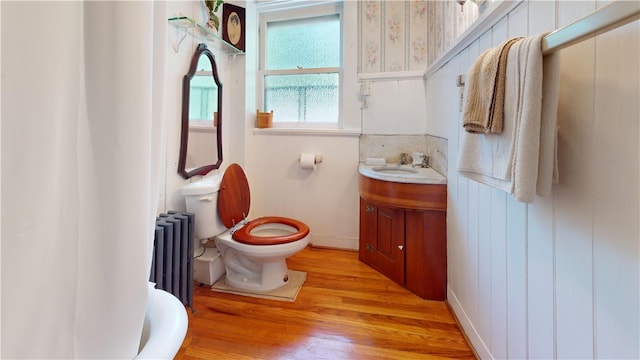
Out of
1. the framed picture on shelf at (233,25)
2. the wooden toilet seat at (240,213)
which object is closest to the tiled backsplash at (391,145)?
the wooden toilet seat at (240,213)

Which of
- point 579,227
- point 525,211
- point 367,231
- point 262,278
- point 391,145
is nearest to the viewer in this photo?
point 579,227

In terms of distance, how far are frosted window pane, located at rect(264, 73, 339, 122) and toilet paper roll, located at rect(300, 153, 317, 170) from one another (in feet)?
1.38

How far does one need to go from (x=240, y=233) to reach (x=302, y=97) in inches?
59.4

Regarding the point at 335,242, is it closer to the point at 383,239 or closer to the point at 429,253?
the point at 383,239

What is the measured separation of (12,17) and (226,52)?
2120 mm

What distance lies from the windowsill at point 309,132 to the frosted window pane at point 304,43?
2.13 feet

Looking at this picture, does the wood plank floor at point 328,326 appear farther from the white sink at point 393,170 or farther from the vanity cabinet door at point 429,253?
the white sink at point 393,170

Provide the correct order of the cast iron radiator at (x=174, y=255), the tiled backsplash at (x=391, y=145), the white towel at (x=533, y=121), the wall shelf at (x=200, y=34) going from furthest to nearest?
the tiled backsplash at (x=391, y=145) < the wall shelf at (x=200, y=34) < the cast iron radiator at (x=174, y=255) < the white towel at (x=533, y=121)

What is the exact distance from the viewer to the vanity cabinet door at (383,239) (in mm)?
1893

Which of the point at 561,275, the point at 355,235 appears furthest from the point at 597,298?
the point at 355,235

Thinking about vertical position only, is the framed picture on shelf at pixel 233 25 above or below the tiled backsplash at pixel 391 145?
above

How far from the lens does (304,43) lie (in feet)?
8.84

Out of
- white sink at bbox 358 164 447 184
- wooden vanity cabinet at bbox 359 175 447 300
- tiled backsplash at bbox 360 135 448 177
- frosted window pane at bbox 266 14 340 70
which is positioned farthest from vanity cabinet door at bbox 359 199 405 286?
frosted window pane at bbox 266 14 340 70

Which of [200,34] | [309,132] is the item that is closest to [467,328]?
[309,132]
